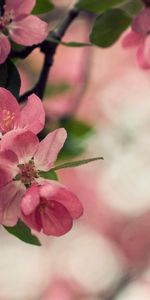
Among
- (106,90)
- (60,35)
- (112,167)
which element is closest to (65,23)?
(60,35)

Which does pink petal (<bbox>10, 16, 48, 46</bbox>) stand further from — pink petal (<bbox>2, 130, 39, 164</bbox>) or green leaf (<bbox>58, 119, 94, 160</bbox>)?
green leaf (<bbox>58, 119, 94, 160</bbox>)

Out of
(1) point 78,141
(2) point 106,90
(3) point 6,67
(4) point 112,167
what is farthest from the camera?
(2) point 106,90

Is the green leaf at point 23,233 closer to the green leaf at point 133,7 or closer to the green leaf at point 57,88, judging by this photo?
the green leaf at point 133,7

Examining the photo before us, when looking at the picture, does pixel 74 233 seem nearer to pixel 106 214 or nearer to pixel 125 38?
pixel 106 214

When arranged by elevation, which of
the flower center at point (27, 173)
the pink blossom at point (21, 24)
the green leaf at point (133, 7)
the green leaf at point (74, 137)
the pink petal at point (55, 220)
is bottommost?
the green leaf at point (74, 137)

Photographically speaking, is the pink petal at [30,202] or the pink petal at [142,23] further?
the pink petal at [142,23]

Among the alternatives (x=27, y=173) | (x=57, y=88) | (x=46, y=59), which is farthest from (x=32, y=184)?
(x=57, y=88)

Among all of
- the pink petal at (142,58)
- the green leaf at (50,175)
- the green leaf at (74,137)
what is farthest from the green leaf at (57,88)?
the green leaf at (50,175)
